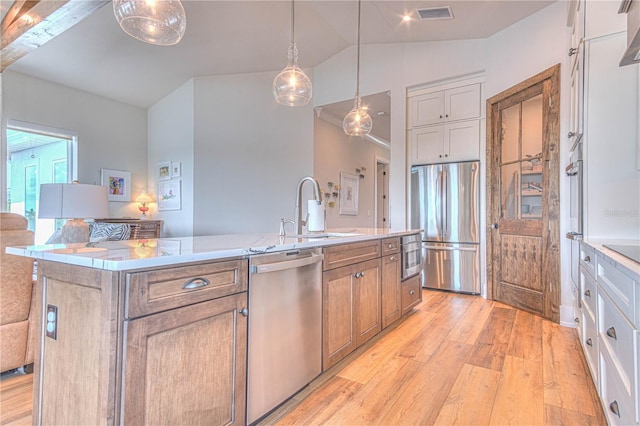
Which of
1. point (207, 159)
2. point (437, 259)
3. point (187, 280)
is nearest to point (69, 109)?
Result: point (207, 159)

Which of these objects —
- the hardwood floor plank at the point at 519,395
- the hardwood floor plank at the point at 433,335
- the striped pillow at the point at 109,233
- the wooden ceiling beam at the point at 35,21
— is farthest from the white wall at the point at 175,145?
the hardwood floor plank at the point at 519,395

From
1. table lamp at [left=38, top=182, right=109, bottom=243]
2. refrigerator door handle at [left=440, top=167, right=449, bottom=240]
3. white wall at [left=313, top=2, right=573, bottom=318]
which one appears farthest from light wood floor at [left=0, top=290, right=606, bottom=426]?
refrigerator door handle at [left=440, top=167, right=449, bottom=240]

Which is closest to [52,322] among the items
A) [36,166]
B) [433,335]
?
[433,335]

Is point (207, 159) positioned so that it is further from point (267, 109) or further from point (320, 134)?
Answer: point (320, 134)

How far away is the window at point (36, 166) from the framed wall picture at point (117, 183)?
1.47 feet

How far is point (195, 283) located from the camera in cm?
125

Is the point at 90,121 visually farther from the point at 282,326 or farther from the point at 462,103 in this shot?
the point at 462,103

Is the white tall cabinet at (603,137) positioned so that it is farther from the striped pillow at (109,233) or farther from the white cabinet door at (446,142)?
the striped pillow at (109,233)

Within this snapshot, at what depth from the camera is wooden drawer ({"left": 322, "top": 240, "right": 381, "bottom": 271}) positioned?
2.00 meters

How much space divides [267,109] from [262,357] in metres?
4.52

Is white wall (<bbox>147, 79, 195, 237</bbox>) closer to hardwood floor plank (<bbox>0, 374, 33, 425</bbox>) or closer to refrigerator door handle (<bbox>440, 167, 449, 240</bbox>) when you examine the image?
hardwood floor plank (<bbox>0, 374, 33, 425</bbox>)

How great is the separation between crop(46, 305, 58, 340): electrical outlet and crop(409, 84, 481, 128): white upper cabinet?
14.1ft

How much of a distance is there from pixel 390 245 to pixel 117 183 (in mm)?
5160

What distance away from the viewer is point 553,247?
310 cm
